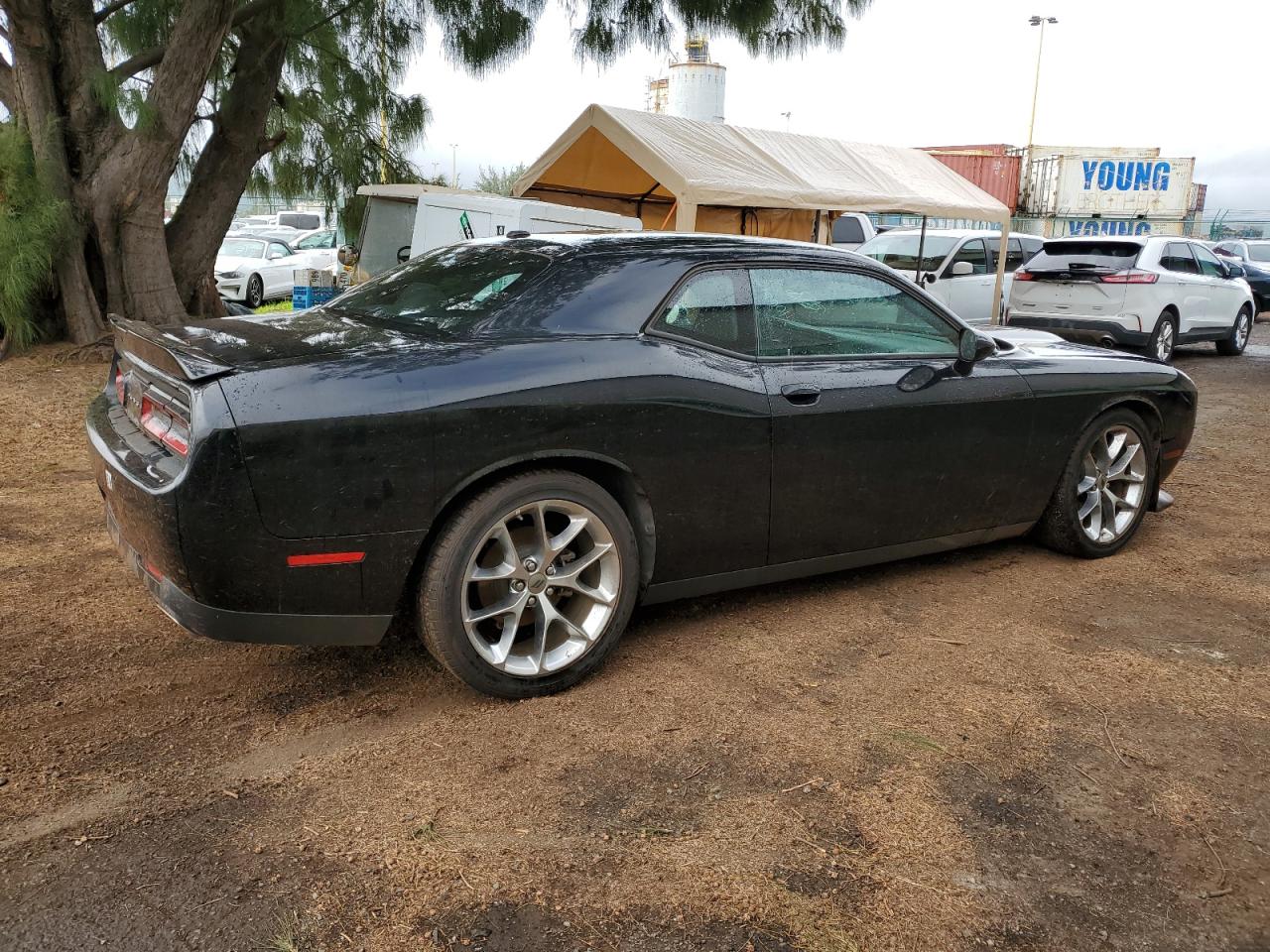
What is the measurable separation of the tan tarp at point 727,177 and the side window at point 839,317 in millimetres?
7517

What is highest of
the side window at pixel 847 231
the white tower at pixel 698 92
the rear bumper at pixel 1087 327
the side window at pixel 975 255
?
the white tower at pixel 698 92

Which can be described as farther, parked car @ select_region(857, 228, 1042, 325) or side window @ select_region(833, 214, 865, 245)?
side window @ select_region(833, 214, 865, 245)

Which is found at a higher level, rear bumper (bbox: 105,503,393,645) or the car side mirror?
the car side mirror

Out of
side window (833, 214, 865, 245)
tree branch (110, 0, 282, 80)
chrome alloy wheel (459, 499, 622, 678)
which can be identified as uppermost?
tree branch (110, 0, 282, 80)

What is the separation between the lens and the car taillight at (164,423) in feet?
9.57

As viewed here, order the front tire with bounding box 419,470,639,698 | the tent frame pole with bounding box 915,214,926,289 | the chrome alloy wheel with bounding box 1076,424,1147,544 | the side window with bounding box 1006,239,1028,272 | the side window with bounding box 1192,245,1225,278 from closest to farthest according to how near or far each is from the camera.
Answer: the front tire with bounding box 419,470,639,698, the chrome alloy wheel with bounding box 1076,424,1147,544, the side window with bounding box 1192,245,1225,278, the tent frame pole with bounding box 915,214,926,289, the side window with bounding box 1006,239,1028,272

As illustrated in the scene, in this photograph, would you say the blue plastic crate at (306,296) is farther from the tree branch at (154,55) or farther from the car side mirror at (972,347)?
the car side mirror at (972,347)

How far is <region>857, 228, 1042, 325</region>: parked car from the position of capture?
1419 cm

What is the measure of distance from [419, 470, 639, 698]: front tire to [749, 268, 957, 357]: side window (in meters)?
0.97

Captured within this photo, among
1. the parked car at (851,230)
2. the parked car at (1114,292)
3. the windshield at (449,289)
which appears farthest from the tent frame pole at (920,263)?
the windshield at (449,289)

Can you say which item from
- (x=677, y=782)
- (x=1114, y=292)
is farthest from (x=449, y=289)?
(x=1114, y=292)

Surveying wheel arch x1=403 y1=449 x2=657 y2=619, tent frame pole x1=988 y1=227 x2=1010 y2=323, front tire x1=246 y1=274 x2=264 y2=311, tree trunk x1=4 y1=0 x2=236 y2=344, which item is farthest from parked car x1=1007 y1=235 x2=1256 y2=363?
front tire x1=246 y1=274 x2=264 y2=311

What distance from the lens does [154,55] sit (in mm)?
10414

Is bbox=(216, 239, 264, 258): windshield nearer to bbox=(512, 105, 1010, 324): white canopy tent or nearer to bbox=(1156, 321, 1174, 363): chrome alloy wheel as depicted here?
bbox=(512, 105, 1010, 324): white canopy tent
